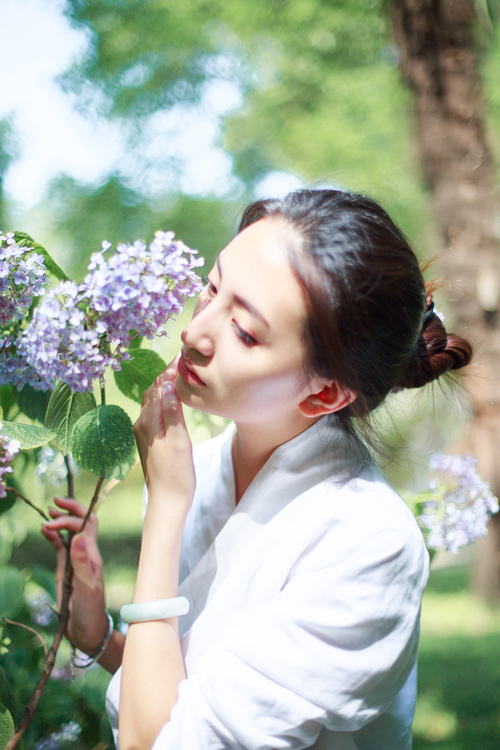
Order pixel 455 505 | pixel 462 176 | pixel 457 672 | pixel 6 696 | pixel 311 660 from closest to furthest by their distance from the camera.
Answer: pixel 311 660, pixel 6 696, pixel 455 505, pixel 457 672, pixel 462 176

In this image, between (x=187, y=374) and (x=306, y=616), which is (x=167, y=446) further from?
(x=306, y=616)

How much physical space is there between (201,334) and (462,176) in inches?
68.0

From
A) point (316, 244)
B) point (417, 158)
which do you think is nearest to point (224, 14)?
→ point (417, 158)

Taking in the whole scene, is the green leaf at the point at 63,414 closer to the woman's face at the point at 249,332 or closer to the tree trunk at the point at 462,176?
the woman's face at the point at 249,332

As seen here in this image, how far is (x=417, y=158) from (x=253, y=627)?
1.94 meters

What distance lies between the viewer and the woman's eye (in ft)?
1.70

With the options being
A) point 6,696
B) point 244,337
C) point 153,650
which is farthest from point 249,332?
point 6,696

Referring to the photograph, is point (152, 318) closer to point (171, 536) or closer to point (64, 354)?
point (64, 354)

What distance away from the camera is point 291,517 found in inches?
23.5

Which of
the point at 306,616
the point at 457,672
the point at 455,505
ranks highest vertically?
the point at 306,616

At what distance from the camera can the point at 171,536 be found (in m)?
0.56

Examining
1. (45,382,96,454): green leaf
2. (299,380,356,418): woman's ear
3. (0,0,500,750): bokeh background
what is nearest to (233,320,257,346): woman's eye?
(299,380,356,418): woman's ear

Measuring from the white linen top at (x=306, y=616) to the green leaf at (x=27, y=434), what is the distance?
0.24 metres

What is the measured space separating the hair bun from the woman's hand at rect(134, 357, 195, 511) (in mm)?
281
